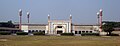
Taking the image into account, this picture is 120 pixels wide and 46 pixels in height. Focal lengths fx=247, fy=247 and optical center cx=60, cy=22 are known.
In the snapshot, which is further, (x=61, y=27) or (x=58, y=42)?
(x=61, y=27)

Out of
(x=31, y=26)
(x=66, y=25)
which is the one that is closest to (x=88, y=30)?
(x=66, y=25)

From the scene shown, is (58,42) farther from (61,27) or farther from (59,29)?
(61,27)

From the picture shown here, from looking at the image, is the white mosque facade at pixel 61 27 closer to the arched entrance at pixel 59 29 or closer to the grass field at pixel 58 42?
the arched entrance at pixel 59 29

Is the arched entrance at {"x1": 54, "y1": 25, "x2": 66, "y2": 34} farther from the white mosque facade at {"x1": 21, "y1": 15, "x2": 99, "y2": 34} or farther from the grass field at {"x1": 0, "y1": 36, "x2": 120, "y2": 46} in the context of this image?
the grass field at {"x1": 0, "y1": 36, "x2": 120, "y2": 46}

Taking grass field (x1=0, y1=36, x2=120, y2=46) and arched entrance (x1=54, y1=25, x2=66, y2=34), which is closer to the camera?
grass field (x1=0, y1=36, x2=120, y2=46)

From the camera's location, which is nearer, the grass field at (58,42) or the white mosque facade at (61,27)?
the grass field at (58,42)

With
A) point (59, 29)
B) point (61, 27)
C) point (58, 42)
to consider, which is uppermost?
point (61, 27)

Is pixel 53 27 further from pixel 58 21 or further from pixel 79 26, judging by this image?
pixel 79 26

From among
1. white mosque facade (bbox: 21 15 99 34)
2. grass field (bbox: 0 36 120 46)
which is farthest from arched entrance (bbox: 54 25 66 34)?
grass field (bbox: 0 36 120 46)

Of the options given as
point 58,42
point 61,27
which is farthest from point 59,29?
point 58,42

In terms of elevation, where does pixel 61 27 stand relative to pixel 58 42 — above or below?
above

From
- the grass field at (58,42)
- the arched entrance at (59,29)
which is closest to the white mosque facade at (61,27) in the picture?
the arched entrance at (59,29)

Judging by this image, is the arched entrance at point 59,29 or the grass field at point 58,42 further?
the arched entrance at point 59,29

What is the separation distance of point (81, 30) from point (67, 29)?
7.40 meters
